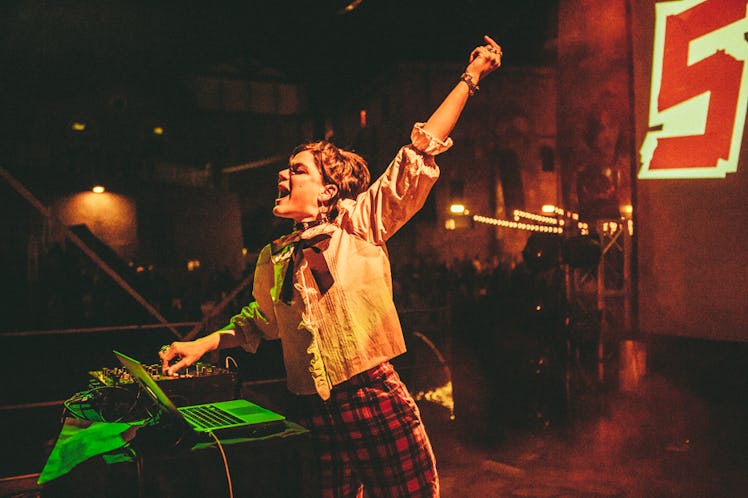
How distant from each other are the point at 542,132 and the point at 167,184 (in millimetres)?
15771

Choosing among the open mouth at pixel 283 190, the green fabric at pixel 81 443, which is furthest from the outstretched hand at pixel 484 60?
the green fabric at pixel 81 443

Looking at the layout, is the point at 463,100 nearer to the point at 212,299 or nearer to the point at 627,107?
the point at 627,107

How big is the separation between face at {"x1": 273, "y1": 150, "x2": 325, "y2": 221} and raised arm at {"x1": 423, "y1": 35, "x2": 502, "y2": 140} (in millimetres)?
453

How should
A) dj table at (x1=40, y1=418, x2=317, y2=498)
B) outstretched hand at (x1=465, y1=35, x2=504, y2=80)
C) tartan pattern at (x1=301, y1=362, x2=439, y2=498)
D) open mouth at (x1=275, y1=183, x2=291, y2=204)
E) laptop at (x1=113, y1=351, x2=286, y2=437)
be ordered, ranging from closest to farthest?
dj table at (x1=40, y1=418, x2=317, y2=498)
laptop at (x1=113, y1=351, x2=286, y2=437)
tartan pattern at (x1=301, y1=362, x2=439, y2=498)
outstretched hand at (x1=465, y1=35, x2=504, y2=80)
open mouth at (x1=275, y1=183, x2=291, y2=204)

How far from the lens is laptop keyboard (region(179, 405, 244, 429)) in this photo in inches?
75.4

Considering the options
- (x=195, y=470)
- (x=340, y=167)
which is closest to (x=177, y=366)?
(x=195, y=470)

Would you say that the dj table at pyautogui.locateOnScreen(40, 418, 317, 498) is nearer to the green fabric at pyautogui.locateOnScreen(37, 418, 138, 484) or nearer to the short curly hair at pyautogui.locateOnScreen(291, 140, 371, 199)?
the green fabric at pyautogui.locateOnScreen(37, 418, 138, 484)

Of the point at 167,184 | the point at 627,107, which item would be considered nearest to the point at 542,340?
the point at 627,107

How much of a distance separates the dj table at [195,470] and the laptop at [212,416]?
0.11ft

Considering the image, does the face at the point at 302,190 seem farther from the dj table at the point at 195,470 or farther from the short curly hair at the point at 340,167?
the dj table at the point at 195,470

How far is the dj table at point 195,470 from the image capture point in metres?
1.62

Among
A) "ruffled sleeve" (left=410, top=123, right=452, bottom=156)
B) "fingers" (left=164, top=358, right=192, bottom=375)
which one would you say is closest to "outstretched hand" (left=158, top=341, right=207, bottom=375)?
"fingers" (left=164, top=358, right=192, bottom=375)

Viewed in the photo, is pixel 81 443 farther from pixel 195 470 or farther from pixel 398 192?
pixel 398 192

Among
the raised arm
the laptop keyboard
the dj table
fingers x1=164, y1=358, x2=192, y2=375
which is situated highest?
the raised arm
